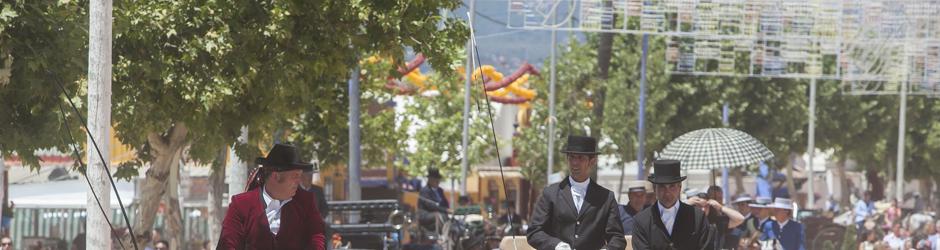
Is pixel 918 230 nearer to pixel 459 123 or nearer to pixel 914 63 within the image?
pixel 914 63

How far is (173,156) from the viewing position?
19.3 meters

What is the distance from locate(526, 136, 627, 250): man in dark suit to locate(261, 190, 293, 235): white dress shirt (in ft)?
9.40

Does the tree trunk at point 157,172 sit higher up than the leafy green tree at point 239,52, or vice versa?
the leafy green tree at point 239,52

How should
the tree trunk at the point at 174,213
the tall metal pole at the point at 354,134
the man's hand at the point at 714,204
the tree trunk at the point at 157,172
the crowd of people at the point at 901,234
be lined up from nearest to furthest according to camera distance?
1. the man's hand at the point at 714,204
2. the tree trunk at the point at 157,172
3. the tree trunk at the point at 174,213
4. the tall metal pole at the point at 354,134
5. the crowd of people at the point at 901,234

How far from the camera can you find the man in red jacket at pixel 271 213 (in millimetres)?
9555

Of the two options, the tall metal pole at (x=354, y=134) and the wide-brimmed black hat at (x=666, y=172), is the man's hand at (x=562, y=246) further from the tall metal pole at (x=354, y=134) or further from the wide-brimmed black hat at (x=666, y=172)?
the tall metal pole at (x=354, y=134)

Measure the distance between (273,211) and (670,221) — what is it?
3.38m

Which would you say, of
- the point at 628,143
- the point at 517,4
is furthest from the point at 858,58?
the point at 628,143

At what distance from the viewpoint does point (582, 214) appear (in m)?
12.1

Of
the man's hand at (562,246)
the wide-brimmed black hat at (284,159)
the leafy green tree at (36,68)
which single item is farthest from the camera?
the leafy green tree at (36,68)

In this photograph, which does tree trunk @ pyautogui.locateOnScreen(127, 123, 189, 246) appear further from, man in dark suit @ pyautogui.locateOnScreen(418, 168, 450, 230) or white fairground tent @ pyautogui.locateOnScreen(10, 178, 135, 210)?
white fairground tent @ pyautogui.locateOnScreen(10, 178, 135, 210)

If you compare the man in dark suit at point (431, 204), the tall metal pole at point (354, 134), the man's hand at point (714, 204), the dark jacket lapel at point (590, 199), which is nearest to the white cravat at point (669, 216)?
the dark jacket lapel at point (590, 199)

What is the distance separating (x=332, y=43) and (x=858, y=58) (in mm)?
22004

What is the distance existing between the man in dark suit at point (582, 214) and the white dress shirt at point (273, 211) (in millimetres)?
2865
